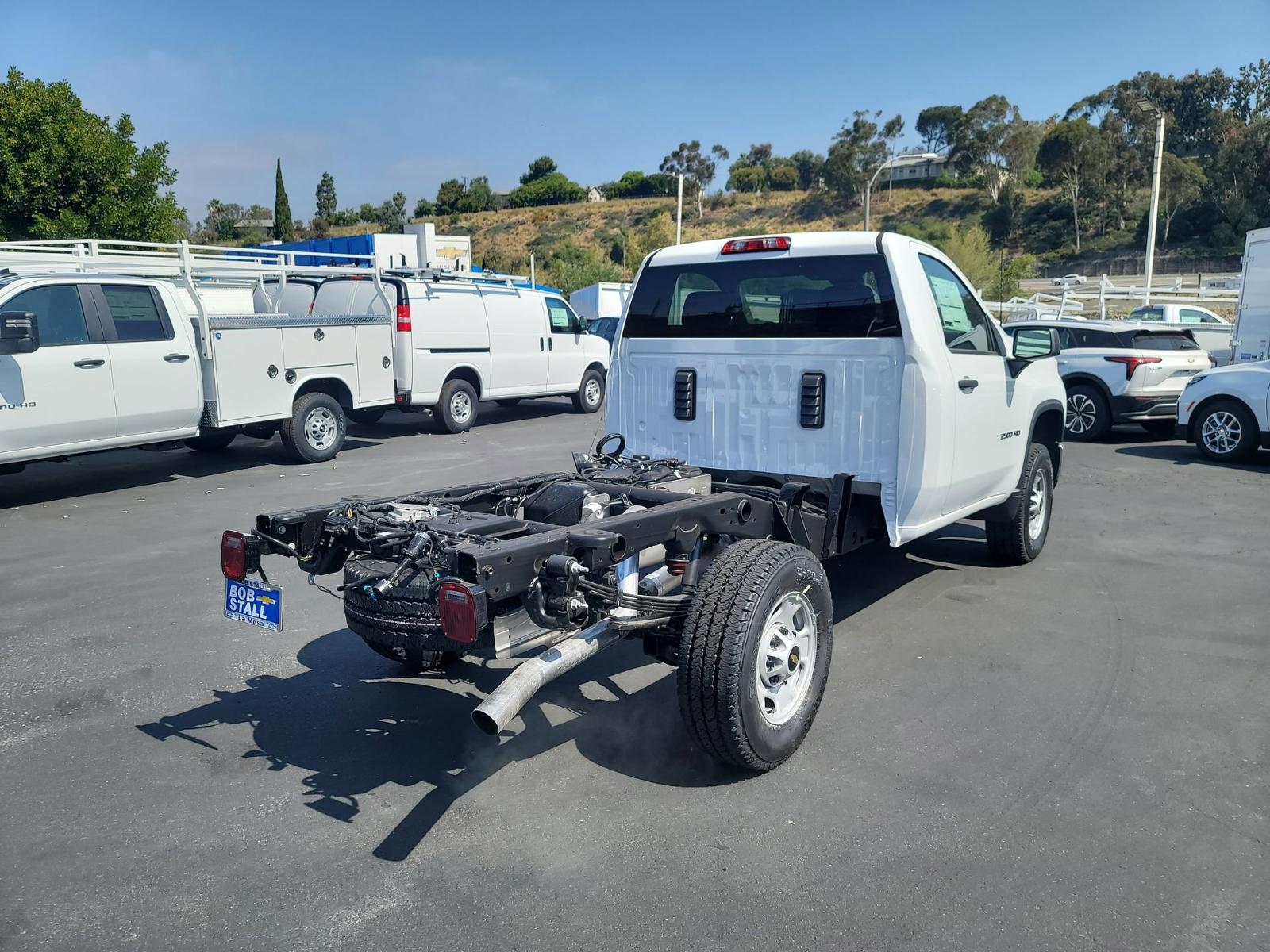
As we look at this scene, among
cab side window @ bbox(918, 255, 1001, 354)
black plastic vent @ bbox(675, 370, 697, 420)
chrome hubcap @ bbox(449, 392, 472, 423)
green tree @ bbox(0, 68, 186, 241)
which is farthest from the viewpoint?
green tree @ bbox(0, 68, 186, 241)

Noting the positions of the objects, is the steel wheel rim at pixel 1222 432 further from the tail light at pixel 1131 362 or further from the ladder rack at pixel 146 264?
the ladder rack at pixel 146 264

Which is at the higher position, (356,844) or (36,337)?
(36,337)

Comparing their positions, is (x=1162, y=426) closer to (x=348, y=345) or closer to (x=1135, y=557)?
(x=1135, y=557)

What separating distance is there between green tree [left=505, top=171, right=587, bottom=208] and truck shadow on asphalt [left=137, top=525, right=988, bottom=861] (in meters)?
96.6

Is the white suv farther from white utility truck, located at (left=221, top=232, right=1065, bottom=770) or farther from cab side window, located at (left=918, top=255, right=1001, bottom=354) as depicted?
cab side window, located at (left=918, top=255, right=1001, bottom=354)

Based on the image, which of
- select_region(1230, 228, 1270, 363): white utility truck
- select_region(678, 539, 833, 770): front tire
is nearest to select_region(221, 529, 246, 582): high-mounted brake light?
select_region(678, 539, 833, 770): front tire

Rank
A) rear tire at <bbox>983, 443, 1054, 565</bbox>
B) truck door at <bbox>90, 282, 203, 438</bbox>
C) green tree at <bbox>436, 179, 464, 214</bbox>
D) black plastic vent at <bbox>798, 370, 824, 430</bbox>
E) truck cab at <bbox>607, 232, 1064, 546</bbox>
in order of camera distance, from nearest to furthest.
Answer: truck cab at <bbox>607, 232, 1064, 546</bbox>, black plastic vent at <bbox>798, 370, 824, 430</bbox>, rear tire at <bbox>983, 443, 1054, 565</bbox>, truck door at <bbox>90, 282, 203, 438</bbox>, green tree at <bbox>436, 179, 464, 214</bbox>

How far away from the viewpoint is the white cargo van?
1323cm

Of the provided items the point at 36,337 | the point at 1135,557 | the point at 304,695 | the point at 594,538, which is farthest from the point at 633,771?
the point at 36,337

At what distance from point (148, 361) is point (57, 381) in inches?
34.5

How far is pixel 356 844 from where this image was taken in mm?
3447

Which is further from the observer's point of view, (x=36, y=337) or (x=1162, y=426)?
(x=1162, y=426)

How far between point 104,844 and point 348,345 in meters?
8.96

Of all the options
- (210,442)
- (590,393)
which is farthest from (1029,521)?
(590,393)
